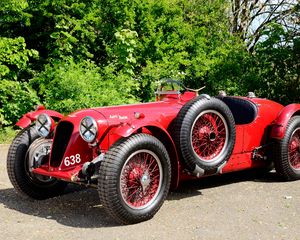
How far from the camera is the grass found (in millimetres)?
10194

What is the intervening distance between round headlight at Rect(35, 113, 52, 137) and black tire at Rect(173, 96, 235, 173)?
58.5 inches

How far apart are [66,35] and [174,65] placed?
2936mm

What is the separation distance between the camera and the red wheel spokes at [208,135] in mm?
5641

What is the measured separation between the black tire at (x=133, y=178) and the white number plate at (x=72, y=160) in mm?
603

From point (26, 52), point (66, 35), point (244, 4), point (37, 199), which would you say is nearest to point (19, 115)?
point (26, 52)

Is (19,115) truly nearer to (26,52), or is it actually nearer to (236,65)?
(26,52)

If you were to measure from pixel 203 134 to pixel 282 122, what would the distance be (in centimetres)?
149

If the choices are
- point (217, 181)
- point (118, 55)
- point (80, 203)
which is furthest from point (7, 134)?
point (217, 181)

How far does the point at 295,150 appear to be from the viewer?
6.80 metres

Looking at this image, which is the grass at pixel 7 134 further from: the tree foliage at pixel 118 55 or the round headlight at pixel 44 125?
the round headlight at pixel 44 125

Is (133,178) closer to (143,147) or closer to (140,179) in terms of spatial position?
(140,179)

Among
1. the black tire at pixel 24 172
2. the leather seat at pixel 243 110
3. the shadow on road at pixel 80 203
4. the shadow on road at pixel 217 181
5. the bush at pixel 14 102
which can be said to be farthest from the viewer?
the bush at pixel 14 102

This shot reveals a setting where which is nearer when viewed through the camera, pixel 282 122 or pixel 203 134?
pixel 203 134

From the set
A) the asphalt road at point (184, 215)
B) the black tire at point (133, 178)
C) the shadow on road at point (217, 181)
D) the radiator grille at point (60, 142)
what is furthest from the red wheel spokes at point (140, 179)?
the radiator grille at point (60, 142)
